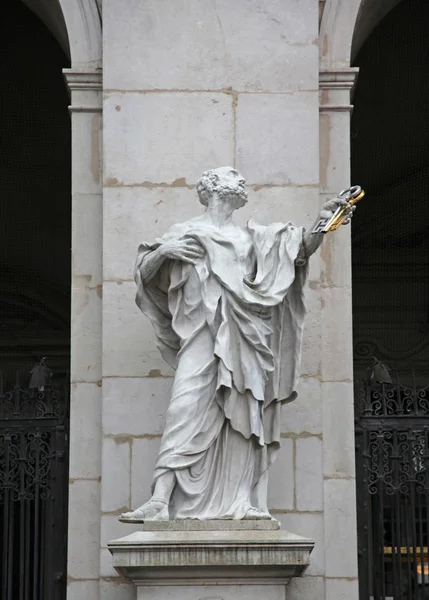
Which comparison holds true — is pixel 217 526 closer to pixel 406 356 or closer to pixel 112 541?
pixel 112 541

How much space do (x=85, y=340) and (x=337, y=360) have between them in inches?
73.6

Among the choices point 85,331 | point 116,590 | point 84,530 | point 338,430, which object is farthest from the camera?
point 85,331

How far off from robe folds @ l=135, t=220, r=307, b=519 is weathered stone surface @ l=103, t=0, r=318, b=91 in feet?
5.06

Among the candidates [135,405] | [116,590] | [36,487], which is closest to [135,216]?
[135,405]

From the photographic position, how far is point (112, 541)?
1105 centimetres

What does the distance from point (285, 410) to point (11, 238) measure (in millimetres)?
7869

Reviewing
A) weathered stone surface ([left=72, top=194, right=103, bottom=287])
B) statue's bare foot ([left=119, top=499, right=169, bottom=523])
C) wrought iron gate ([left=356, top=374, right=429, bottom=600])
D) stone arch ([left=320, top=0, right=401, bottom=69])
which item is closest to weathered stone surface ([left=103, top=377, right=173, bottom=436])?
weathered stone surface ([left=72, top=194, right=103, bottom=287])

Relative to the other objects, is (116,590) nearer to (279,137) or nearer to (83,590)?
(83,590)

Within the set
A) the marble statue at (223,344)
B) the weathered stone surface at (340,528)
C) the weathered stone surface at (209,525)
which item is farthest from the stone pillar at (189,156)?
the weathered stone surface at (209,525)

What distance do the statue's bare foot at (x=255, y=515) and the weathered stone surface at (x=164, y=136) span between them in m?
2.66

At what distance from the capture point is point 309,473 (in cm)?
1216

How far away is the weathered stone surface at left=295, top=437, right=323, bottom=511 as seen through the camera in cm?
1210

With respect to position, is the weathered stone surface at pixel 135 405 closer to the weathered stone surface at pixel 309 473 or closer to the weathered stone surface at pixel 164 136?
the weathered stone surface at pixel 309 473

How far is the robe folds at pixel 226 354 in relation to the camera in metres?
11.2
